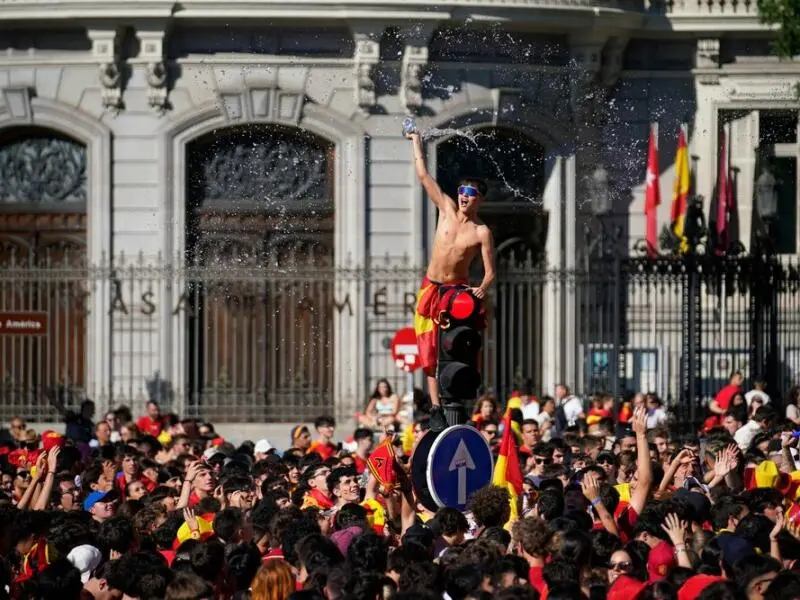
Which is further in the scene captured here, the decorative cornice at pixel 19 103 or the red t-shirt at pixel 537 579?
the decorative cornice at pixel 19 103

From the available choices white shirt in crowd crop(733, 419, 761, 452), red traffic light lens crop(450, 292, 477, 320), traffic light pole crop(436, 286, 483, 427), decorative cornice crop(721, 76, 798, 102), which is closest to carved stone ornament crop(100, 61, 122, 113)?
decorative cornice crop(721, 76, 798, 102)

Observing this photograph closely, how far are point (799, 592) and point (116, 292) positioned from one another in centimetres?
2010

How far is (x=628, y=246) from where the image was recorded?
99.7 feet

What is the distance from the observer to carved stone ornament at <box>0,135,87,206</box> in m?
30.2

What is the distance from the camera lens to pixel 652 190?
96.9 feet

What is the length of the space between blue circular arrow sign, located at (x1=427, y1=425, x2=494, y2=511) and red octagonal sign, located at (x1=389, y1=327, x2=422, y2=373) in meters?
11.2

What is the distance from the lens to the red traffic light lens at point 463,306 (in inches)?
576

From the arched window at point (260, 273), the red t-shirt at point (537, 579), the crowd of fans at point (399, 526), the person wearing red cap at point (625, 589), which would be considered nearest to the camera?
the crowd of fans at point (399, 526)

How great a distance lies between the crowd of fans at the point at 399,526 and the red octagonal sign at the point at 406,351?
23.1 feet

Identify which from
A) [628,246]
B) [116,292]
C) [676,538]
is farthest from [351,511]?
[628,246]

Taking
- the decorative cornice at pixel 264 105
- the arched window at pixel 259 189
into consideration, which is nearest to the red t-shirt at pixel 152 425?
the arched window at pixel 259 189

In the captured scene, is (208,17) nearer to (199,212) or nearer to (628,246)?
(199,212)

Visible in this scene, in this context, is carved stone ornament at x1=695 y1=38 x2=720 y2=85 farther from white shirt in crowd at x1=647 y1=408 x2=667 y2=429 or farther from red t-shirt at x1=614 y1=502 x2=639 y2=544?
red t-shirt at x1=614 y1=502 x2=639 y2=544

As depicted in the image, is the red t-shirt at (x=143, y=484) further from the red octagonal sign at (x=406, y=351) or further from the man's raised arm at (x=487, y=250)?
the red octagonal sign at (x=406, y=351)
